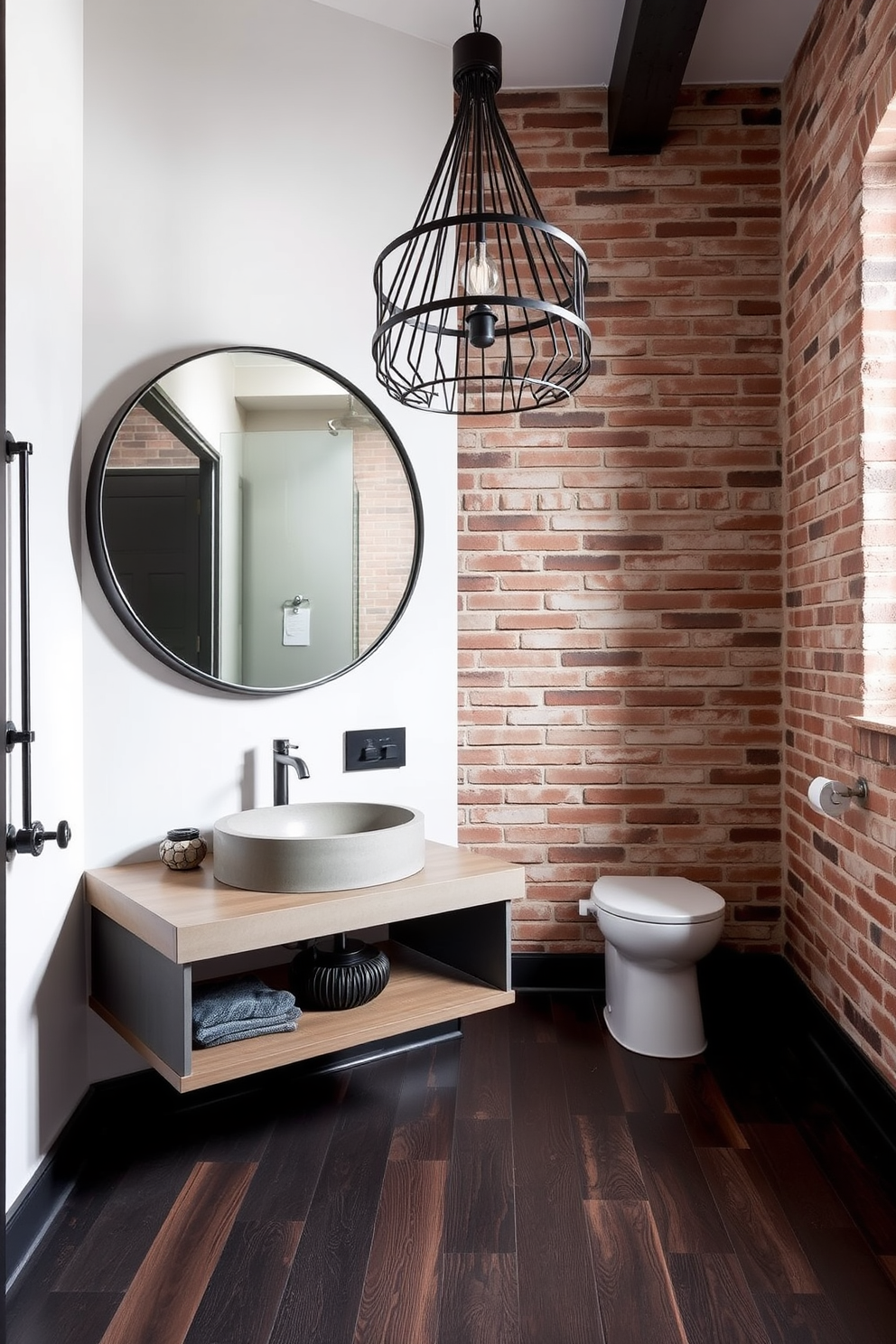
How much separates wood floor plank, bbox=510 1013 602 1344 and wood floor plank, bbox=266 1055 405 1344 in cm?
29

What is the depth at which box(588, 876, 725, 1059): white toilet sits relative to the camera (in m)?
2.44

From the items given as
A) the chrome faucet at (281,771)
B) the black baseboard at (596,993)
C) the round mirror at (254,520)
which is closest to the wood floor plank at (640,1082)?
the black baseboard at (596,993)

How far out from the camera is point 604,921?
2561mm

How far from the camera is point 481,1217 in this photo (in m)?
1.80

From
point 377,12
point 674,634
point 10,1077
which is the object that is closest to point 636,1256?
point 10,1077

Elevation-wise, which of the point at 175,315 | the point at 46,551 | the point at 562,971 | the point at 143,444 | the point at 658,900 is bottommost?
the point at 562,971

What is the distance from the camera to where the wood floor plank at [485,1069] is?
7.29ft

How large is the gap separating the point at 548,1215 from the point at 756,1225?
39 cm

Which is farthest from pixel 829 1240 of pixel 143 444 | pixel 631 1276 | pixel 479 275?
pixel 143 444

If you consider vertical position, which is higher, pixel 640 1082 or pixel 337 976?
pixel 337 976

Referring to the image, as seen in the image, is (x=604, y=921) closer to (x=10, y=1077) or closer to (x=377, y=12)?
(x=10, y=1077)

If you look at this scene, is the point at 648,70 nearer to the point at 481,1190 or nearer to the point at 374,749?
the point at 374,749

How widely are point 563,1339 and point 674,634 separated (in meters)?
1.95

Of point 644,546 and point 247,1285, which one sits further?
point 644,546
